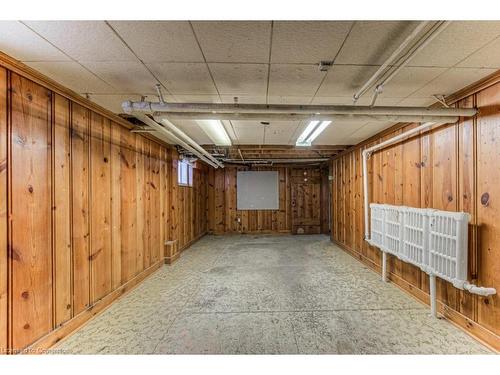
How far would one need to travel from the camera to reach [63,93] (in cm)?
191

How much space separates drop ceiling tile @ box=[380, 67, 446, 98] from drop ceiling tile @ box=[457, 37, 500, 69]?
0.44ft

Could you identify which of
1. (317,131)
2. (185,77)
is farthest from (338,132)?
(185,77)

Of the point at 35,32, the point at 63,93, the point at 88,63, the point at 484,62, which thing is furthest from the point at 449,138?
the point at 63,93

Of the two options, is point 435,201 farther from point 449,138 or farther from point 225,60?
point 225,60

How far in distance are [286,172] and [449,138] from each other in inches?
193

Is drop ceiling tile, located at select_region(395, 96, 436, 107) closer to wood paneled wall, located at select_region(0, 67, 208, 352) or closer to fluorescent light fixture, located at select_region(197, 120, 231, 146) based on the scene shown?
fluorescent light fixture, located at select_region(197, 120, 231, 146)

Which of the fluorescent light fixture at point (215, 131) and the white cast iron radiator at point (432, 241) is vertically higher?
the fluorescent light fixture at point (215, 131)

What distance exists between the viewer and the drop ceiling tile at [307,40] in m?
1.19

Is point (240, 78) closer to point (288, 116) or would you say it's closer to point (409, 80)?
point (288, 116)

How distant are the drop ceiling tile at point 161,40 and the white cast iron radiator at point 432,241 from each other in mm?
2340

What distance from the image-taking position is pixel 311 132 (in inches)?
130

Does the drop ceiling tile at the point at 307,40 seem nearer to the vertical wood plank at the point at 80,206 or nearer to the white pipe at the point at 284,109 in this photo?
the white pipe at the point at 284,109

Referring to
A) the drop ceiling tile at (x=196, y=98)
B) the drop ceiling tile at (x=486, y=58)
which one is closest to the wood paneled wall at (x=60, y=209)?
the drop ceiling tile at (x=196, y=98)

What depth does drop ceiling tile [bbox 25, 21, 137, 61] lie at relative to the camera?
3.89ft
